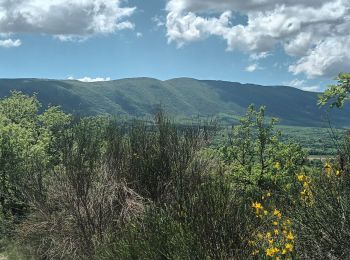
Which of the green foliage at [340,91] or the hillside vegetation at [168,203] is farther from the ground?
the green foliage at [340,91]

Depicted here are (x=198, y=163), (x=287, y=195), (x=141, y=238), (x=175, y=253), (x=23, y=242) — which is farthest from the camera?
(x=23, y=242)

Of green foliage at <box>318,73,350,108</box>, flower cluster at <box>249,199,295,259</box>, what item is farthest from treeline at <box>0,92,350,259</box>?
green foliage at <box>318,73,350,108</box>

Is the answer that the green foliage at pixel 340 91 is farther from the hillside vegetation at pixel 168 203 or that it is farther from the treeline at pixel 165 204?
the treeline at pixel 165 204

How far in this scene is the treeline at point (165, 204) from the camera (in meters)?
4.91

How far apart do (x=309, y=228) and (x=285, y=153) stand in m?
22.5

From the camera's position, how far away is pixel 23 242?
420 inches

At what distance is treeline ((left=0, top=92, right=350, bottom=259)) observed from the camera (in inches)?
193

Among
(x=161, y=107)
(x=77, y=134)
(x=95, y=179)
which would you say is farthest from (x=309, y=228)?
(x=161, y=107)

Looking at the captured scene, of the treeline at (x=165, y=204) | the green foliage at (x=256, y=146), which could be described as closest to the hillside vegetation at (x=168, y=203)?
the treeline at (x=165, y=204)

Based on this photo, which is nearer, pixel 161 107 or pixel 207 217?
pixel 207 217

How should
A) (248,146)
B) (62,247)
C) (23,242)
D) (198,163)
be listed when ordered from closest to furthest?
1. (62,247)
2. (198,163)
3. (23,242)
4. (248,146)

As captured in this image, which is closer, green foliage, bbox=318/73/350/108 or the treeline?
the treeline

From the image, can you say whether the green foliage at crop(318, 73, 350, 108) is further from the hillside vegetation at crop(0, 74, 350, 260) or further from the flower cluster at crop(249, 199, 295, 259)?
the flower cluster at crop(249, 199, 295, 259)

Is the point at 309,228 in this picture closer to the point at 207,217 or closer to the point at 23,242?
the point at 207,217
